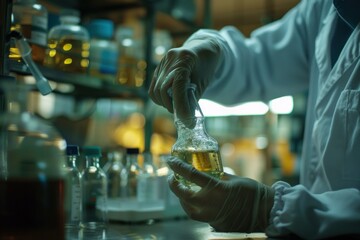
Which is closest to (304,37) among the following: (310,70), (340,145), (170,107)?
(310,70)

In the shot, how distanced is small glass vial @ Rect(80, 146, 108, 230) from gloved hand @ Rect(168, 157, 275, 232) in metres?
0.32

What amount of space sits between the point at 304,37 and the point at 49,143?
128 cm

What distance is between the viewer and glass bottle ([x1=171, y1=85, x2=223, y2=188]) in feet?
3.64

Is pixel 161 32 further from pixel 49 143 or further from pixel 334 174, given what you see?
pixel 49 143

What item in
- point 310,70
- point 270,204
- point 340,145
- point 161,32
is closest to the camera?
point 270,204

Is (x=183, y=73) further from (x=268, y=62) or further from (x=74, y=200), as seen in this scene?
(x=268, y=62)

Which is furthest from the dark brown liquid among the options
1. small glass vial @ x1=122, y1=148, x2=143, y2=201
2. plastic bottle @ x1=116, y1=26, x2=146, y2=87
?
plastic bottle @ x1=116, y1=26, x2=146, y2=87

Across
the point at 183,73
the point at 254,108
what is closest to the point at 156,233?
the point at 183,73

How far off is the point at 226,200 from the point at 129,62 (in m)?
1.24

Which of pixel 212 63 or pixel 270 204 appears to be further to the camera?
pixel 212 63

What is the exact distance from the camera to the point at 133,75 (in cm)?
214

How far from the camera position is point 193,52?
4.26 ft

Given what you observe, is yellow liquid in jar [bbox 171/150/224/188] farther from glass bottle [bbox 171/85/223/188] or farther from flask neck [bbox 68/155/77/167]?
flask neck [bbox 68/155/77/167]

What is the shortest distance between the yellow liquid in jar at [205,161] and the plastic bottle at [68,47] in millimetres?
731
